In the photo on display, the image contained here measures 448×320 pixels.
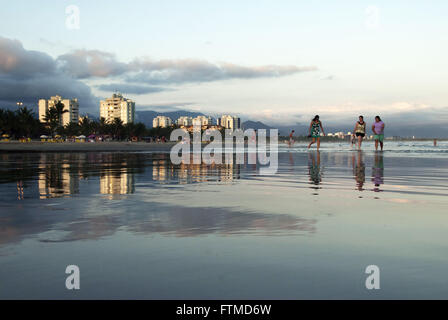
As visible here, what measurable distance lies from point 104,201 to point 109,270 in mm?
4689

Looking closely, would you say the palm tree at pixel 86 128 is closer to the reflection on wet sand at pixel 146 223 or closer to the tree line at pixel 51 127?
the tree line at pixel 51 127

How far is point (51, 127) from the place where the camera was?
129 meters

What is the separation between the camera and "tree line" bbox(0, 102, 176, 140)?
12277cm

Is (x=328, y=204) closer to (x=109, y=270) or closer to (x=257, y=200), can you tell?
(x=257, y=200)

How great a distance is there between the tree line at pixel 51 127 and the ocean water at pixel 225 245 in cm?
11942

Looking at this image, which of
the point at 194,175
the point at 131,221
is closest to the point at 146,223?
the point at 131,221

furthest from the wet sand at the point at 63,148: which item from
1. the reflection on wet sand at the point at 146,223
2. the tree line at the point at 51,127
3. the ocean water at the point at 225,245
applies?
the reflection on wet sand at the point at 146,223

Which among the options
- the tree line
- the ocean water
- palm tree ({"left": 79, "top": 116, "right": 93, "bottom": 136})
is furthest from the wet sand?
palm tree ({"left": 79, "top": 116, "right": 93, "bottom": 136})

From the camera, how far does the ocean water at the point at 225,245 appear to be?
3471 millimetres

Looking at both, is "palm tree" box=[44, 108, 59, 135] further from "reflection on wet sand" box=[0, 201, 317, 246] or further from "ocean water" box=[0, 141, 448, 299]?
"reflection on wet sand" box=[0, 201, 317, 246]

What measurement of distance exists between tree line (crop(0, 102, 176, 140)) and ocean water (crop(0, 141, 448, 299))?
119 metres

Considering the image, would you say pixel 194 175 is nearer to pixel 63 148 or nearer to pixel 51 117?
pixel 63 148
